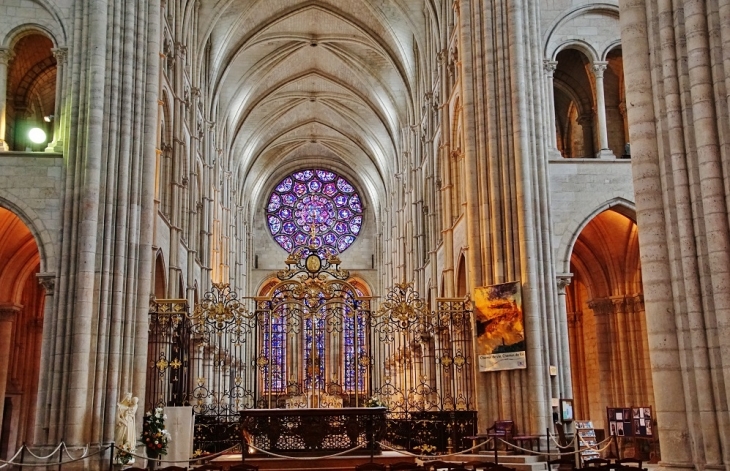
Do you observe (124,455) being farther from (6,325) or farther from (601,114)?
(601,114)

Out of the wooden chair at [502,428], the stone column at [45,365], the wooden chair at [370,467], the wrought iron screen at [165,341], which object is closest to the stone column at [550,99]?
the wooden chair at [502,428]

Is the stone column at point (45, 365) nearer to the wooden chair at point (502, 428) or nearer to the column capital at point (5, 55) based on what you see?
the column capital at point (5, 55)

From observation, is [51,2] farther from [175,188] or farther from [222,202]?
[222,202]

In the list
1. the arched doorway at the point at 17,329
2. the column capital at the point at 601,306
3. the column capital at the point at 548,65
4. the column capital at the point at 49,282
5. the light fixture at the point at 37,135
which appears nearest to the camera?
the column capital at the point at 49,282

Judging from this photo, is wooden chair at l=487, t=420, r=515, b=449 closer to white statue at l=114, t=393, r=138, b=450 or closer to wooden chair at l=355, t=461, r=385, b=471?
white statue at l=114, t=393, r=138, b=450

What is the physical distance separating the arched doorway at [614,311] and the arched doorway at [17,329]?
1796 cm

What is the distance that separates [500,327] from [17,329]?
17366 millimetres

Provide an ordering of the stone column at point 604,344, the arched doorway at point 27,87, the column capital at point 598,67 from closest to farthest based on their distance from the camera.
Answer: the column capital at point 598,67 < the arched doorway at point 27,87 < the stone column at point 604,344

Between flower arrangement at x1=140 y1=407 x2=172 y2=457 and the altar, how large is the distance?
2.00 meters

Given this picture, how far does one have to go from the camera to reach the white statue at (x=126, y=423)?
1800 cm

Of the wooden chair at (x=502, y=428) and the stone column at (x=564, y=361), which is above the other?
the stone column at (x=564, y=361)

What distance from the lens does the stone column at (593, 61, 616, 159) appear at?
23.3m

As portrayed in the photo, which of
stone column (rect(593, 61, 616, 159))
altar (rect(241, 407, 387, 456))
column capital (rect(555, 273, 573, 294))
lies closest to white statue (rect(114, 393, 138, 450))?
altar (rect(241, 407, 387, 456))

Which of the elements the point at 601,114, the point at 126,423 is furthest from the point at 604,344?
the point at 126,423
